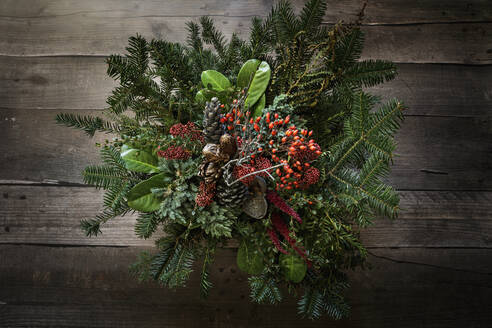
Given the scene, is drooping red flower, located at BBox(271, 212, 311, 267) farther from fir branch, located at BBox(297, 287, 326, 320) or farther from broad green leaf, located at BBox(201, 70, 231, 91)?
broad green leaf, located at BBox(201, 70, 231, 91)

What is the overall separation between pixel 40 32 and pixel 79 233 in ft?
2.36

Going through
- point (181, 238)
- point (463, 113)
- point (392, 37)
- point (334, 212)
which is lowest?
point (181, 238)

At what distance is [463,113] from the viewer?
115 cm

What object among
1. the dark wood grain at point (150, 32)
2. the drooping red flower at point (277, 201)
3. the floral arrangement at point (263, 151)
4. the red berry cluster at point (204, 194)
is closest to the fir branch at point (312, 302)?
the floral arrangement at point (263, 151)

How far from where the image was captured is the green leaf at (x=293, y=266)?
0.76 meters

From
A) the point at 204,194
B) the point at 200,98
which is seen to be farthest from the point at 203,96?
the point at 204,194

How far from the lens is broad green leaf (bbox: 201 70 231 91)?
72 cm

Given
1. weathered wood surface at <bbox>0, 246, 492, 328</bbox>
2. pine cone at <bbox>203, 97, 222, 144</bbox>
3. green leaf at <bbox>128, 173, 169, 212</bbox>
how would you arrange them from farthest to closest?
weathered wood surface at <bbox>0, 246, 492, 328</bbox> < green leaf at <bbox>128, 173, 169, 212</bbox> < pine cone at <bbox>203, 97, 222, 144</bbox>

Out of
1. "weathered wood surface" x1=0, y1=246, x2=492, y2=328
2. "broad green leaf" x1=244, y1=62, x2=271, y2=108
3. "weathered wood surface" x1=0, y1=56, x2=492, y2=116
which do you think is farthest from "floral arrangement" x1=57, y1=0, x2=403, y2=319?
"weathered wood surface" x1=0, y1=56, x2=492, y2=116

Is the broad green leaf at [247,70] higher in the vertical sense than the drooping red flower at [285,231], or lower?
higher

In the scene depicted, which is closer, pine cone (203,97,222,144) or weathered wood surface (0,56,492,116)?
pine cone (203,97,222,144)

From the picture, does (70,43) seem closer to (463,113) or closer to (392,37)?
(392,37)

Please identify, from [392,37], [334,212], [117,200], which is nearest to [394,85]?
[392,37]

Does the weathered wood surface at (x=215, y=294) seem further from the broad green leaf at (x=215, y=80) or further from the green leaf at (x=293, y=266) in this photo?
the broad green leaf at (x=215, y=80)
